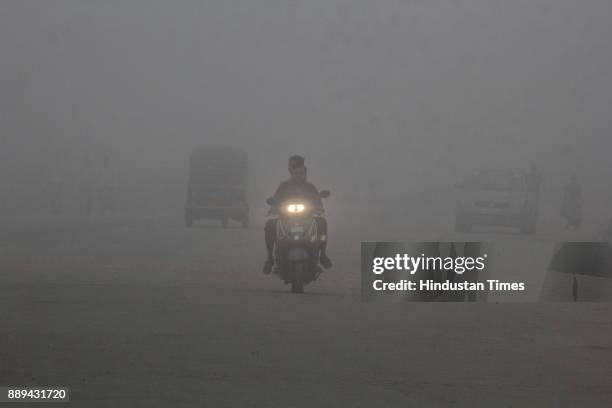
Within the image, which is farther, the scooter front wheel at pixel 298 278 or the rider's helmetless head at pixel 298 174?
the rider's helmetless head at pixel 298 174

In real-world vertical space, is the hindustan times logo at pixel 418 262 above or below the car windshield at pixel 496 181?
below

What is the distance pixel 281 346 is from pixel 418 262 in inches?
151

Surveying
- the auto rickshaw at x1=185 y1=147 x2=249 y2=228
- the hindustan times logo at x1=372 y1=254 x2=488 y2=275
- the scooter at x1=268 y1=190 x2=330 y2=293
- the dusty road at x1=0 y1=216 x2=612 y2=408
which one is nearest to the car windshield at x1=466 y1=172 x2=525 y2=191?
the auto rickshaw at x1=185 y1=147 x2=249 y2=228

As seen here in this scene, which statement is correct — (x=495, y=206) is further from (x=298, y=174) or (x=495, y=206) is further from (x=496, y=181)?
(x=298, y=174)

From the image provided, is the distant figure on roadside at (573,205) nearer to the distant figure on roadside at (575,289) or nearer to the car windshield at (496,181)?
the car windshield at (496,181)

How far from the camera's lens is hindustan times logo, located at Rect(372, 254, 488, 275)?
46.9ft

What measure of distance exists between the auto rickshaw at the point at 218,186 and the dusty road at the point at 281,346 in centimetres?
2778

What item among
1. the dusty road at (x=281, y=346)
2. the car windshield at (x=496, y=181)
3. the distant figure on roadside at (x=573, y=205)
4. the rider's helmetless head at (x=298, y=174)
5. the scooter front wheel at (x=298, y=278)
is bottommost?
the dusty road at (x=281, y=346)

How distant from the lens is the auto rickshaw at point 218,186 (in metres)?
47.1

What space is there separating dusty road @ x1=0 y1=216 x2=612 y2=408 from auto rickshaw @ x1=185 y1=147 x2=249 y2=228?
Answer: 1094 inches

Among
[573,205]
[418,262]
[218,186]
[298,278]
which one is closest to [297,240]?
[298,278]

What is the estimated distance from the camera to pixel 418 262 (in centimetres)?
1433

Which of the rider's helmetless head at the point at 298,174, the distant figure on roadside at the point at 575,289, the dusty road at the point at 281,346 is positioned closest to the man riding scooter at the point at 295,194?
the rider's helmetless head at the point at 298,174

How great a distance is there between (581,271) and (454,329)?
5.11m
